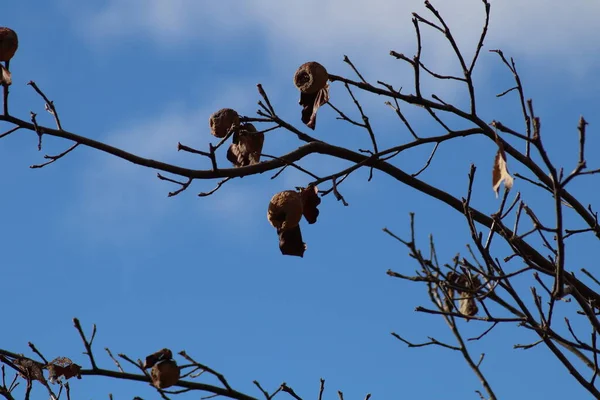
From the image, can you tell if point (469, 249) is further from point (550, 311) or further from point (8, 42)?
point (8, 42)

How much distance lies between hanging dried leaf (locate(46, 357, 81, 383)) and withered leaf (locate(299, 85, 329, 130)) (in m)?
1.37

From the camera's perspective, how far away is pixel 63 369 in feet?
10.4

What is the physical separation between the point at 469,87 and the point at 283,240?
0.95 meters

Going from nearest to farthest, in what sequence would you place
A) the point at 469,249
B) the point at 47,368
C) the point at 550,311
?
the point at 550,311 < the point at 469,249 < the point at 47,368

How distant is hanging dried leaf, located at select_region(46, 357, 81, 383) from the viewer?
125 inches

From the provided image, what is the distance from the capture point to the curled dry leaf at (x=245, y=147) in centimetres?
304

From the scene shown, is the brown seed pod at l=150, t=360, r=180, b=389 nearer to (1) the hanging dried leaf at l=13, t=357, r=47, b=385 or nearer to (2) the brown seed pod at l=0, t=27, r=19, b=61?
(1) the hanging dried leaf at l=13, t=357, r=47, b=385

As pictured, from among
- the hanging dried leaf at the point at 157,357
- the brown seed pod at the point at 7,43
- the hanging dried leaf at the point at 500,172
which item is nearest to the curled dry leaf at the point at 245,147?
the hanging dried leaf at the point at 157,357

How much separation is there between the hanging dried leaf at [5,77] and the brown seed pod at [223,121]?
0.76 meters

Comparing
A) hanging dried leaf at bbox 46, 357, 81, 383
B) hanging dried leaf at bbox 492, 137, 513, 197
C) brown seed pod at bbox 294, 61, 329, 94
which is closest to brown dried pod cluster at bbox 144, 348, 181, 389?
hanging dried leaf at bbox 46, 357, 81, 383

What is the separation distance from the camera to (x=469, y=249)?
116 inches

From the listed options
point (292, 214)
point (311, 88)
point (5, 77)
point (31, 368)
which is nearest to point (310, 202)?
point (292, 214)

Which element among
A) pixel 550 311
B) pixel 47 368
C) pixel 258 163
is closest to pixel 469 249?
pixel 550 311

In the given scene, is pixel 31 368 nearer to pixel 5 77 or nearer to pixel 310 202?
Result: pixel 5 77
